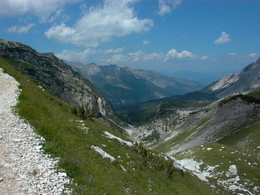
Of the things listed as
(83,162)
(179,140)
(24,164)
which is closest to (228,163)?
(83,162)

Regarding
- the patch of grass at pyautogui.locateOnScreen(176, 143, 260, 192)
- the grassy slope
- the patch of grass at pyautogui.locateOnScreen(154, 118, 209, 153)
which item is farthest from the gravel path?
the patch of grass at pyautogui.locateOnScreen(154, 118, 209, 153)

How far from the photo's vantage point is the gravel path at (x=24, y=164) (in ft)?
29.0

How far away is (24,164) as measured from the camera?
1053cm

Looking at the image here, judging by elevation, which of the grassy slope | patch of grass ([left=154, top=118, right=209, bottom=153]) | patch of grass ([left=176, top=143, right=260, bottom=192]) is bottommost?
patch of grass ([left=154, top=118, right=209, bottom=153])

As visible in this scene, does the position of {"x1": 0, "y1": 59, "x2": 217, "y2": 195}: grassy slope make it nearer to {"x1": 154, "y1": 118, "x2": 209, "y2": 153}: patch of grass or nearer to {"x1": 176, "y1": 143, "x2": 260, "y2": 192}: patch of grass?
{"x1": 176, "y1": 143, "x2": 260, "y2": 192}: patch of grass

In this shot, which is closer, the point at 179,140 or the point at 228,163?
the point at 228,163

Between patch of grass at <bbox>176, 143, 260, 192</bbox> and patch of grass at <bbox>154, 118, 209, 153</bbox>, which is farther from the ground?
patch of grass at <bbox>176, 143, 260, 192</bbox>

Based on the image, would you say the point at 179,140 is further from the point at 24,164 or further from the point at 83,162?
the point at 24,164

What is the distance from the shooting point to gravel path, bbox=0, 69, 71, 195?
348 inches

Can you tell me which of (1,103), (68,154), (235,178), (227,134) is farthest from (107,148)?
(227,134)

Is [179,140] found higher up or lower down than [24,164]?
lower down

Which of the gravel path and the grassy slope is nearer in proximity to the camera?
the gravel path

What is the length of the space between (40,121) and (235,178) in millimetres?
40452

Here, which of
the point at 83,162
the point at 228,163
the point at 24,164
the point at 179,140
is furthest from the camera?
the point at 179,140
